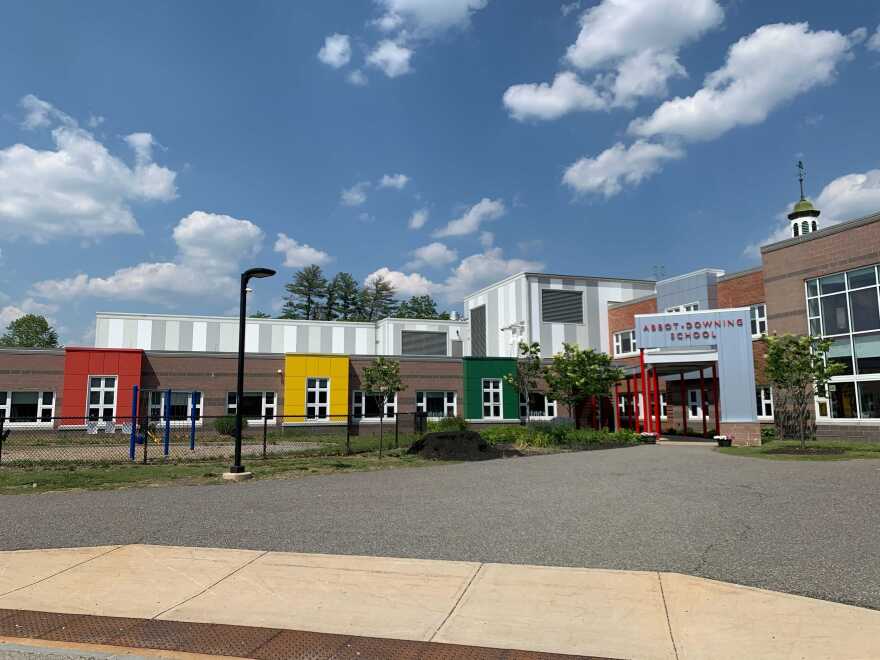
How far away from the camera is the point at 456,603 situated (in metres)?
6.06

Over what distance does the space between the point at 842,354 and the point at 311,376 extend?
25152 mm

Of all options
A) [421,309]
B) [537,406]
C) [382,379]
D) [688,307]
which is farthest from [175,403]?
[421,309]

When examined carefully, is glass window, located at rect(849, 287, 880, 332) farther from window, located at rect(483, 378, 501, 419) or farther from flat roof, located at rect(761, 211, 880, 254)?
window, located at rect(483, 378, 501, 419)

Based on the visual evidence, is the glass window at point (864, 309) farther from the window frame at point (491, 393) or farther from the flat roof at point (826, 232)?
the window frame at point (491, 393)

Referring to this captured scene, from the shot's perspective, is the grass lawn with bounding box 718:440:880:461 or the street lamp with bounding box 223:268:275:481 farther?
the grass lawn with bounding box 718:440:880:461

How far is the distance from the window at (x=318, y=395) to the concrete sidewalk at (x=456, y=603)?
26832 millimetres

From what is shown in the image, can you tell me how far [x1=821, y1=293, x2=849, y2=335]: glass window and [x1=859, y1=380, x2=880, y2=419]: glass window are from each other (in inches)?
96.4

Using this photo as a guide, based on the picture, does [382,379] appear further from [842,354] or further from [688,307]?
[842,354]

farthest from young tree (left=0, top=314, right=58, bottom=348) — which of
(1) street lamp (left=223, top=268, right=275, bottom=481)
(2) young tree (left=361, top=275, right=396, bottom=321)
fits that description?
(1) street lamp (left=223, top=268, right=275, bottom=481)

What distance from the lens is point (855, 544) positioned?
7.91 meters

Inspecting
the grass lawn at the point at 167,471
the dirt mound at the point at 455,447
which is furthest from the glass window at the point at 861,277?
the grass lawn at the point at 167,471

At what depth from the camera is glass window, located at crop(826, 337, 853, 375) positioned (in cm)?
2706

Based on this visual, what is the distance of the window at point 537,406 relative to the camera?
3825 cm

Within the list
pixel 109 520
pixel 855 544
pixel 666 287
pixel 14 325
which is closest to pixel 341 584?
pixel 109 520
